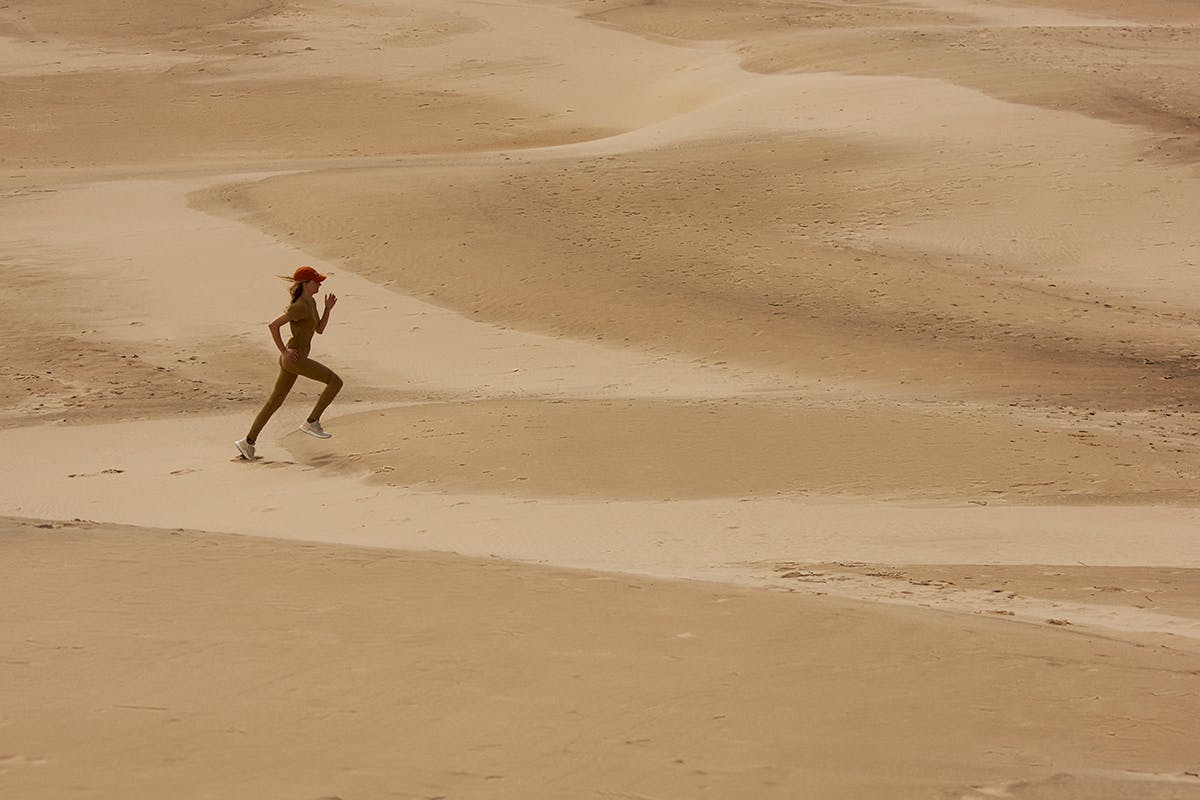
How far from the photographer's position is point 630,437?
11234 mm

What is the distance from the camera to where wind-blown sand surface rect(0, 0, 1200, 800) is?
17.0 ft

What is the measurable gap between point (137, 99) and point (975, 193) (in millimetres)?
19190

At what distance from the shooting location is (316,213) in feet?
62.7

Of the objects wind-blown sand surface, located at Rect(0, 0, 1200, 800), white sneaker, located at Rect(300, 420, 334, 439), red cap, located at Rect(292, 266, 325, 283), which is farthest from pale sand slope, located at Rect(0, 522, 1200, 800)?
white sneaker, located at Rect(300, 420, 334, 439)

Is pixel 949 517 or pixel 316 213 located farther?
pixel 316 213

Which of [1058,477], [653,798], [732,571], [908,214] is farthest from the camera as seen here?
[908,214]

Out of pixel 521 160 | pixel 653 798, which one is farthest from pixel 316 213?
pixel 653 798

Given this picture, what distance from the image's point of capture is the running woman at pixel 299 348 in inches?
440

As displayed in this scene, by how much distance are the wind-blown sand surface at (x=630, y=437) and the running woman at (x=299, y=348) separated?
315mm

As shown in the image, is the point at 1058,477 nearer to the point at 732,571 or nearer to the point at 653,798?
the point at 732,571

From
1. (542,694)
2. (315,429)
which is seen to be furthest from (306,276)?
(542,694)

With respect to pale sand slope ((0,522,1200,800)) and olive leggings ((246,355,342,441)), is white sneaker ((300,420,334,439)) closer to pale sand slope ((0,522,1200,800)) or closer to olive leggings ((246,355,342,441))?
olive leggings ((246,355,342,441))

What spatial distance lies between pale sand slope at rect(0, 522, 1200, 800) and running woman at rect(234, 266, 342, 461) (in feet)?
14.1

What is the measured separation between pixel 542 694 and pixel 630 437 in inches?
230
